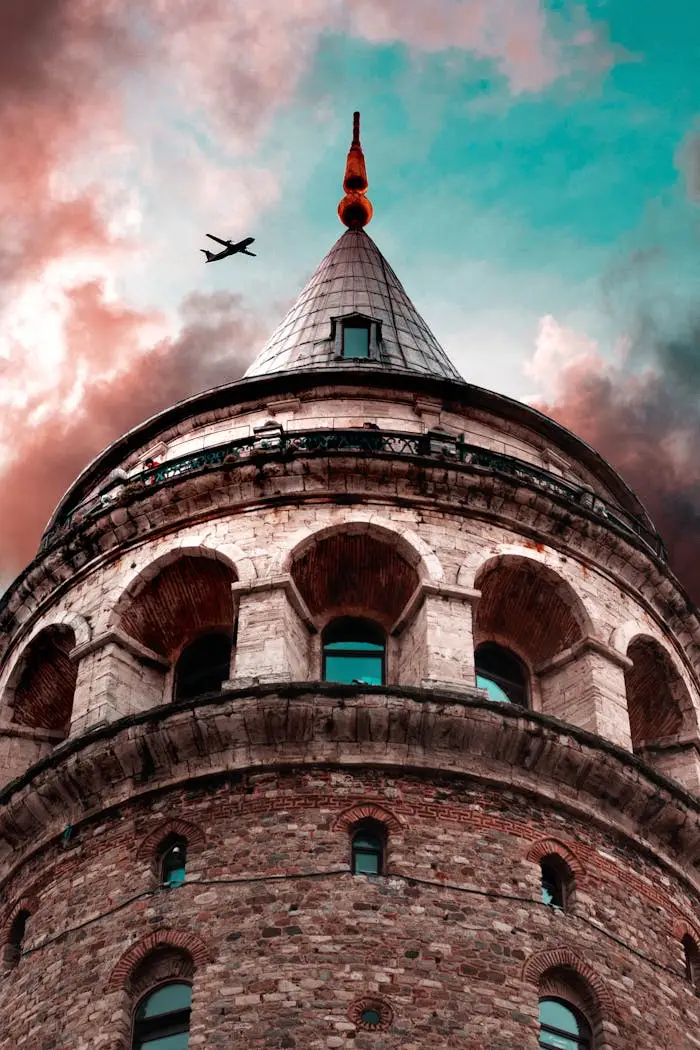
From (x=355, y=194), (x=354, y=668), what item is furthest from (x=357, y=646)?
(x=355, y=194)

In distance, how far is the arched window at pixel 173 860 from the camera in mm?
25102

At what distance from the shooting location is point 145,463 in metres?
35.4

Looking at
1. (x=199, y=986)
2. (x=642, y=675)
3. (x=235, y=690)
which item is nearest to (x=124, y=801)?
(x=235, y=690)

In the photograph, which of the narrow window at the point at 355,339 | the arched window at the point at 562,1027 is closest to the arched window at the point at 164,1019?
the arched window at the point at 562,1027

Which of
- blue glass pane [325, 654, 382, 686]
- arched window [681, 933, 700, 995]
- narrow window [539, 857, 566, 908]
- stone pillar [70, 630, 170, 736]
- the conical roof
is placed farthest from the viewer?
the conical roof

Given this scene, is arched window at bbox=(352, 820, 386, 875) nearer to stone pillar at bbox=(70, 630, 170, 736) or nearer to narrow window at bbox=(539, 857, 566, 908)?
narrow window at bbox=(539, 857, 566, 908)

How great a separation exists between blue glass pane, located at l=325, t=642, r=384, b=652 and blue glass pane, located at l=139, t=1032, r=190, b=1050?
799cm

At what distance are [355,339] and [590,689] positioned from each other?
11.6m

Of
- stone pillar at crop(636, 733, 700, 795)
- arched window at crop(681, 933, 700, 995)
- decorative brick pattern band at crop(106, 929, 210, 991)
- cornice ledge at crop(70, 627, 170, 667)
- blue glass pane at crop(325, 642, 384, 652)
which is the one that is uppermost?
blue glass pane at crop(325, 642, 384, 652)

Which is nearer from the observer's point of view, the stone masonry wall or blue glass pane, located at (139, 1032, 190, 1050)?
the stone masonry wall

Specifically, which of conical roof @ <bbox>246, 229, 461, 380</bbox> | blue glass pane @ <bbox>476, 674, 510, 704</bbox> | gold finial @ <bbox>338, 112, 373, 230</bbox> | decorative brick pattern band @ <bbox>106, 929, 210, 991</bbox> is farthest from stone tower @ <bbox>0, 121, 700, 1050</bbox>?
gold finial @ <bbox>338, 112, 373, 230</bbox>

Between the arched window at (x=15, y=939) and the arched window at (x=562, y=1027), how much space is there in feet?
22.2

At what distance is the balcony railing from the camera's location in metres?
31.2

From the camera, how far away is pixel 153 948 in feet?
78.2
